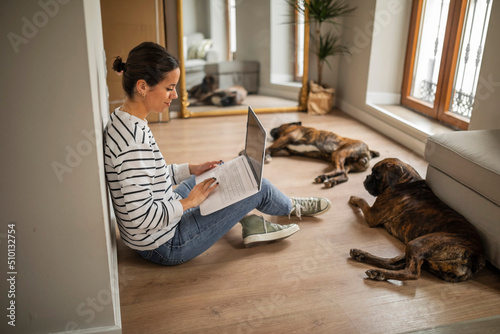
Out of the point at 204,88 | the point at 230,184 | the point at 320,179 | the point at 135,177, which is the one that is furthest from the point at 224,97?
the point at 135,177

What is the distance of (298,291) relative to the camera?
2037 millimetres

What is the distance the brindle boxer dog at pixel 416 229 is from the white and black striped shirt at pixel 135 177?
41.6 inches

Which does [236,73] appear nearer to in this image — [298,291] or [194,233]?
[194,233]

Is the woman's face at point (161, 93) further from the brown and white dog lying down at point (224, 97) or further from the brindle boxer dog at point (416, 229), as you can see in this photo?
the brown and white dog lying down at point (224, 97)

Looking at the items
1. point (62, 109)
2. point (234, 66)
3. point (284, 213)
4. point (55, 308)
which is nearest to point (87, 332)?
point (55, 308)

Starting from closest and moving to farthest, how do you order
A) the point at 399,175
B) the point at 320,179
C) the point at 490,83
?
the point at 399,175
the point at 490,83
the point at 320,179

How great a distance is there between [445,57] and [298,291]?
2975 millimetres

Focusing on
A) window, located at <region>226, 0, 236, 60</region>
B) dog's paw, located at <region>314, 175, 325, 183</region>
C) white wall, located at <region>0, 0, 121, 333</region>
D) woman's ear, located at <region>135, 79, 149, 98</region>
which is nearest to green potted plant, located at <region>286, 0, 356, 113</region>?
window, located at <region>226, 0, 236, 60</region>

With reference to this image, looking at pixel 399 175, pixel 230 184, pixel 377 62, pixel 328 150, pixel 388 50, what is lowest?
pixel 328 150

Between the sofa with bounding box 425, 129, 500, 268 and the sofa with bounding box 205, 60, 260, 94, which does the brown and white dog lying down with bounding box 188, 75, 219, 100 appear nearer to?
the sofa with bounding box 205, 60, 260, 94

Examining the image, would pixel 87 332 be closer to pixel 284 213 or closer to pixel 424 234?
pixel 284 213

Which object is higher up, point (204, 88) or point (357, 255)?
point (204, 88)

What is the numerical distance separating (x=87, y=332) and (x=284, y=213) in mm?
1261

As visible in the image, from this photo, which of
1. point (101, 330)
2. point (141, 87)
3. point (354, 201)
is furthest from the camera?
point (354, 201)
